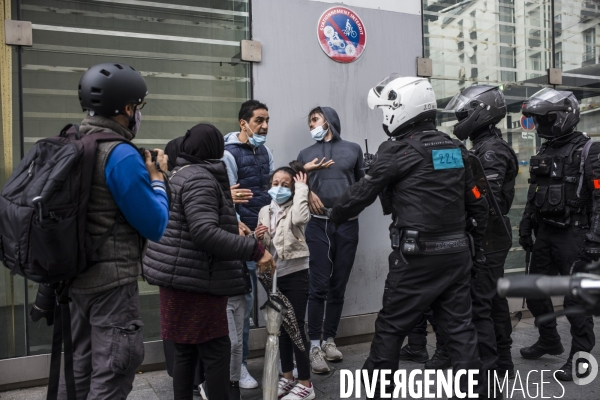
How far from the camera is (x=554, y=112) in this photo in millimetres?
5055

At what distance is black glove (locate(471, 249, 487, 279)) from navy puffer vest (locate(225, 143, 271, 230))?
1681mm

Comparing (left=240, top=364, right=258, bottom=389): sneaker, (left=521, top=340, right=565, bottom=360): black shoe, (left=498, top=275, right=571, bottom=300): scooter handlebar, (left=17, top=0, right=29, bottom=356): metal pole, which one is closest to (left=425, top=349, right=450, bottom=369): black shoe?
(left=521, top=340, right=565, bottom=360): black shoe

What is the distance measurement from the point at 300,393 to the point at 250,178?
66.3 inches

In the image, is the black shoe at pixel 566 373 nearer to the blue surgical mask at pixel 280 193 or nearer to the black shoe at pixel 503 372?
the black shoe at pixel 503 372

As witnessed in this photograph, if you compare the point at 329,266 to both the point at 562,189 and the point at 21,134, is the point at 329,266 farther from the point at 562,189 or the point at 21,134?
the point at 21,134

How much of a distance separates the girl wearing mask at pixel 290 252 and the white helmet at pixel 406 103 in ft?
2.81

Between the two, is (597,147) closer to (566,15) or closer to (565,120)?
(565,120)

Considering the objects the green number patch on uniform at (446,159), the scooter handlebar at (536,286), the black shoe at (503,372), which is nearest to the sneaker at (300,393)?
the black shoe at (503,372)

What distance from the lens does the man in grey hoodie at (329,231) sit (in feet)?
16.8

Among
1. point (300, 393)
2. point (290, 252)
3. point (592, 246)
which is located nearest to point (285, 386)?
point (300, 393)

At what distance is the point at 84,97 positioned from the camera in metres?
2.72

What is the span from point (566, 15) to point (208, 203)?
19.4 feet

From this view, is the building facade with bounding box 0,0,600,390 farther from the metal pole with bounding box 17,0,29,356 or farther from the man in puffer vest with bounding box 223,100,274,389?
the man in puffer vest with bounding box 223,100,274,389

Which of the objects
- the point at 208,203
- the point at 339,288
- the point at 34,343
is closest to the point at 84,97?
the point at 208,203
